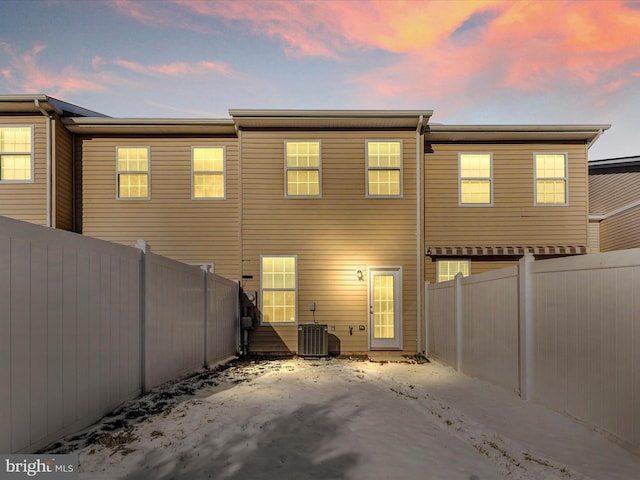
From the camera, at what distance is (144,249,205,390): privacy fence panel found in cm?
562

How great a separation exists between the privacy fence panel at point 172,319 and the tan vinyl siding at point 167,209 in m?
3.26

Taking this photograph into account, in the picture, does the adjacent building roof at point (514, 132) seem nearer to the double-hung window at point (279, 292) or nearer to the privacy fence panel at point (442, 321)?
the privacy fence panel at point (442, 321)

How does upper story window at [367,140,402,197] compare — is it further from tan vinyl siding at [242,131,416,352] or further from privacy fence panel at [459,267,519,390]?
privacy fence panel at [459,267,519,390]

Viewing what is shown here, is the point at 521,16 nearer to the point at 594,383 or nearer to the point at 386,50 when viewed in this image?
the point at 386,50

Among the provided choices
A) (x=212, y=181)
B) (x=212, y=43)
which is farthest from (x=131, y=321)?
(x=212, y=43)

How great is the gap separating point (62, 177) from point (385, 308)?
32.2ft

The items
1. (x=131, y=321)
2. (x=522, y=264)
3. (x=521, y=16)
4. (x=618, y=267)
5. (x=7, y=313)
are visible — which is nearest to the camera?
(x=7, y=313)

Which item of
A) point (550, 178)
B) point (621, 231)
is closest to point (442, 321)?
point (550, 178)

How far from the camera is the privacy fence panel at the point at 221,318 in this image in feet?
27.6

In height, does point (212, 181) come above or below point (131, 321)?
above

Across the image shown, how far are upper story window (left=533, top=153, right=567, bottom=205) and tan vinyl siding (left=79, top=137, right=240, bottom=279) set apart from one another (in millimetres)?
8998

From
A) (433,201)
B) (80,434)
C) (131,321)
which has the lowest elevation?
(80,434)

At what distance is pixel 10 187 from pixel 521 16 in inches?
585

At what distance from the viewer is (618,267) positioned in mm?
3867
